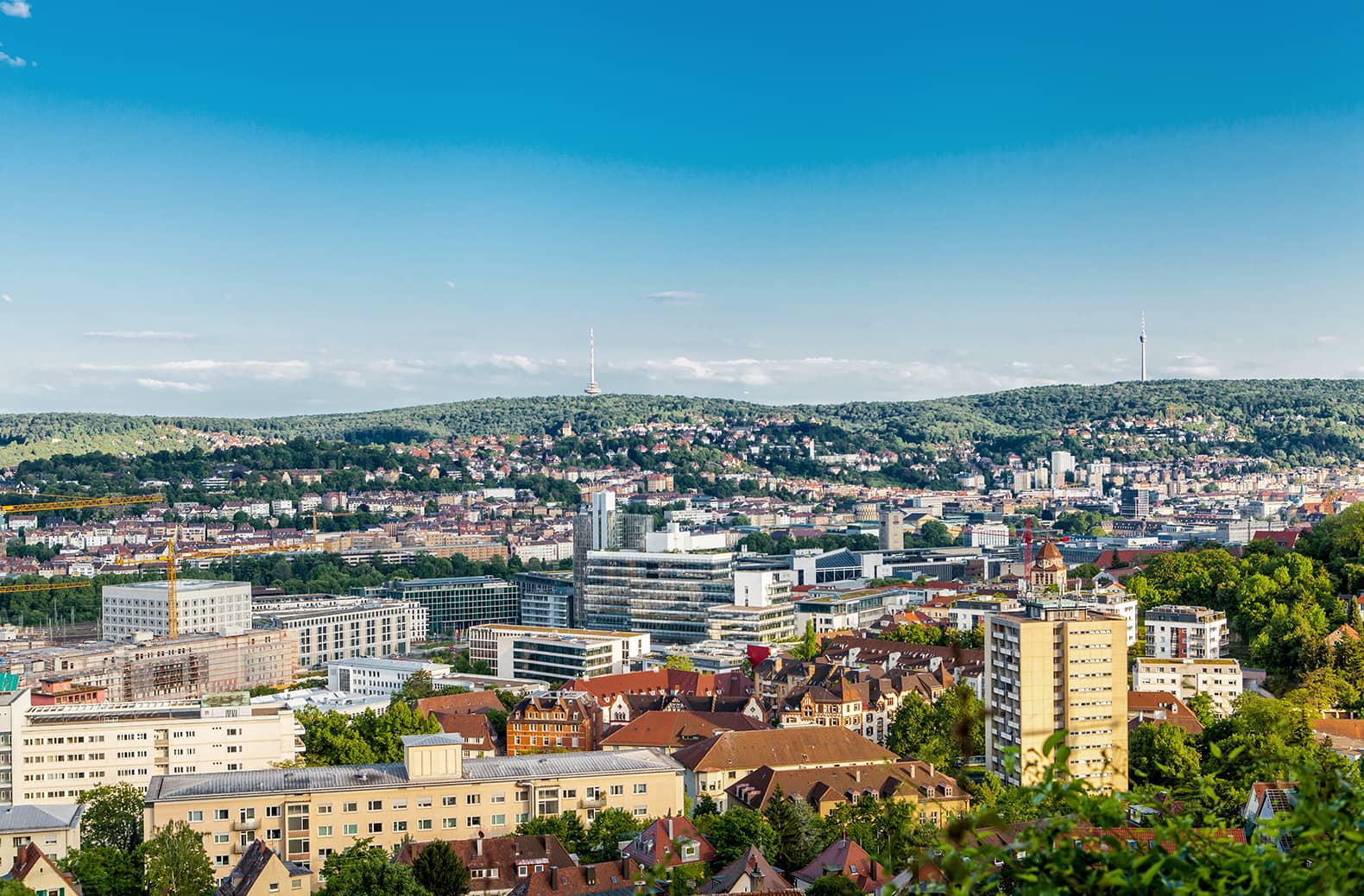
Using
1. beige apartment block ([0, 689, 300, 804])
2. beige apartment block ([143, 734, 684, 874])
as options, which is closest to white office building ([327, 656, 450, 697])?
beige apartment block ([0, 689, 300, 804])

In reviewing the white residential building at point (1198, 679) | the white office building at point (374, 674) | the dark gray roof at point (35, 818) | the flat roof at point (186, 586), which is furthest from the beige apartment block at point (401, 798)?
the flat roof at point (186, 586)

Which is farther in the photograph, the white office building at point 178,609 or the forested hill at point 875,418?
the forested hill at point 875,418

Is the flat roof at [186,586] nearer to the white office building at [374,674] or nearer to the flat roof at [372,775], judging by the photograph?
the white office building at [374,674]

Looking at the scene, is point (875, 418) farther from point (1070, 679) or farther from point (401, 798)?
point (401, 798)

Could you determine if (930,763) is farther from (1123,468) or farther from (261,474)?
(1123,468)

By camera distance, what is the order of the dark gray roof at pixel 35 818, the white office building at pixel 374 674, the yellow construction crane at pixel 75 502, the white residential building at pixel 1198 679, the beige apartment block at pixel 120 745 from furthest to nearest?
the yellow construction crane at pixel 75 502, the white office building at pixel 374 674, the white residential building at pixel 1198 679, the beige apartment block at pixel 120 745, the dark gray roof at pixel 35 818

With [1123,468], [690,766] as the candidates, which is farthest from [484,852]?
[1123,468]
